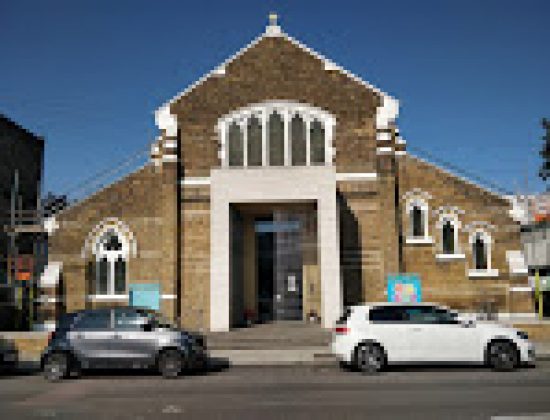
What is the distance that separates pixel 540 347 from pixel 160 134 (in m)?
16.9

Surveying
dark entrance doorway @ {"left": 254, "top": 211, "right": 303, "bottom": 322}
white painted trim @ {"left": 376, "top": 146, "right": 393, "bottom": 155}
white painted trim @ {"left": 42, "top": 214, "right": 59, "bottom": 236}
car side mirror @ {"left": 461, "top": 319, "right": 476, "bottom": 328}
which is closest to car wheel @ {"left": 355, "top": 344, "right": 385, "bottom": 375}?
Result: car side mirror @ {"left": 461, "top": 319, "right": 476, "bottom": 328}

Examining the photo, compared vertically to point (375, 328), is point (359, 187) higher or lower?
higher

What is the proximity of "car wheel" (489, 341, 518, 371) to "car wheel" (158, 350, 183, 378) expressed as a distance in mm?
7286

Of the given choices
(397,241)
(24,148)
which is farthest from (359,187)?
(24,148)

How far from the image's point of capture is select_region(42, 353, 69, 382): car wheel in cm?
1333

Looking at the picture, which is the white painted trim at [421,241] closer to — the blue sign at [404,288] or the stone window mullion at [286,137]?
the blue sign at [404,288]

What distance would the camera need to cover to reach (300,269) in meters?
28.5

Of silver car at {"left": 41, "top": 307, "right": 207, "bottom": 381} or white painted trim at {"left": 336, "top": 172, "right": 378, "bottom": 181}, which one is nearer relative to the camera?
silver car at {"left": 41, "top": 307, "right": 207, "bottom": 381}

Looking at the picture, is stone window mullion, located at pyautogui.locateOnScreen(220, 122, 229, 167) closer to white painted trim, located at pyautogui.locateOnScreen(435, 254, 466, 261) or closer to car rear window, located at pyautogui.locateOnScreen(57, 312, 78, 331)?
white painted trim, located at pyautogui.locateOnScreen(435, 254, 466, 261)

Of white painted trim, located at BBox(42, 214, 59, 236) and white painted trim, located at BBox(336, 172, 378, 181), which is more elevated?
white painted trim, located at BBox(336, 172, 378, 181)

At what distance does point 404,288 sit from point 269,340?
570 centimetres

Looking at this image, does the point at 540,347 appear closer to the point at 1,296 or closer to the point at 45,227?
the point at 45,227

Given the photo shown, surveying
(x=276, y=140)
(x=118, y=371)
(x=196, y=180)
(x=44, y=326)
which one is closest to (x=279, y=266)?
(x=196, y=180)

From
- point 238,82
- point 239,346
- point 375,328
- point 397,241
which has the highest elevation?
point 238,82
